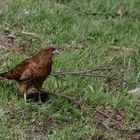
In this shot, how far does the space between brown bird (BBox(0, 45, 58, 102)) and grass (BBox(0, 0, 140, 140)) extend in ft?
0.52

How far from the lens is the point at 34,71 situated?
6133 mm

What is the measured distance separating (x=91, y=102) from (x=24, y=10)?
233 cm

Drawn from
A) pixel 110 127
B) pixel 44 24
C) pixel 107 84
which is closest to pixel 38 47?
pixel 44 24

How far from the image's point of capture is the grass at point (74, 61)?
19.6 ft

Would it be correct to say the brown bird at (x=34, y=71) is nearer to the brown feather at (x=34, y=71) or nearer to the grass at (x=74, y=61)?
the brown feather at (x=34, y=71)

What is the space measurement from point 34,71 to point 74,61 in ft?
4.62

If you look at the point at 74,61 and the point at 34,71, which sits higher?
the point at 34,71

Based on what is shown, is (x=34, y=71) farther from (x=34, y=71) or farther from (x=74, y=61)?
(x=74, y=61)

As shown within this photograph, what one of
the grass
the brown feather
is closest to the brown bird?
the brown feather

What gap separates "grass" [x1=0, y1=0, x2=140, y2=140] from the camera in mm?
5984

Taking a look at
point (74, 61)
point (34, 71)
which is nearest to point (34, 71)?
point (34, 71)

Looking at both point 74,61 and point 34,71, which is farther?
point 74,61

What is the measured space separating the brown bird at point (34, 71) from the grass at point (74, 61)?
0.16m

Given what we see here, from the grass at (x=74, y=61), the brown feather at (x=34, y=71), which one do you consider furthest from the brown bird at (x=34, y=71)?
the grass at (x=74, y=61)
